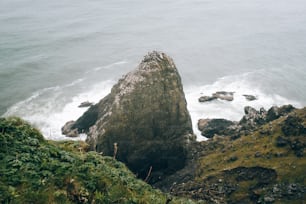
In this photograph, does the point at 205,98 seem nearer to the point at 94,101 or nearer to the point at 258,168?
the point at 94,101

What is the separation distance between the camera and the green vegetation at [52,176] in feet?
67.3

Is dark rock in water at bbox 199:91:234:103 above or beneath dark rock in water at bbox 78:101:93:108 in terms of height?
beneath

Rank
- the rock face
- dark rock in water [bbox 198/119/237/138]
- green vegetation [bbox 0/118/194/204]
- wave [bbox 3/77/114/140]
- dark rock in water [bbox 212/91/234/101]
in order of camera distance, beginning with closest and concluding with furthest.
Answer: green vegetation [bbox 0/118/194/204]
the rock face
dark rock in water [bbox 198/119/237/138]
wave [bbox 3/77/114/140]
dark rock in water [bbox 212/91/234/101]

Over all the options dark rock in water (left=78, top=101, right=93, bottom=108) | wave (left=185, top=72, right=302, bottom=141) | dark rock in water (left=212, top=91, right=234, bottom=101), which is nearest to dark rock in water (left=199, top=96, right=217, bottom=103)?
wave (left=185, top=72, right=302, bottom=141)

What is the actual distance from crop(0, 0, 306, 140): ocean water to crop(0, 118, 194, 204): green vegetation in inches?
1580

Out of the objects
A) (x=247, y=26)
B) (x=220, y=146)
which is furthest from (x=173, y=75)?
(x=247, y=26)

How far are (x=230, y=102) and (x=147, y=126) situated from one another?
35.5 metres

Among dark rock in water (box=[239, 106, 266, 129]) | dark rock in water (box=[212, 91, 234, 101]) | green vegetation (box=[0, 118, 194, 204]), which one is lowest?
dark rock in water (box=[212, 91, 234, 101])

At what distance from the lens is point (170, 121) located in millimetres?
52000

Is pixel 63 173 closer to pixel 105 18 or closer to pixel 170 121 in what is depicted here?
pixel 170 121

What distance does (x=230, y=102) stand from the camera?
8100cm

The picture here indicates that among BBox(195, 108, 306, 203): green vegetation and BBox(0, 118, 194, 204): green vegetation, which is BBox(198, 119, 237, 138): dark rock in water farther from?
BBox(0, 118, 194, 204): green vegetation

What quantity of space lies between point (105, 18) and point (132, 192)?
13552 centimetres

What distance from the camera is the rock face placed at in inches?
1964
